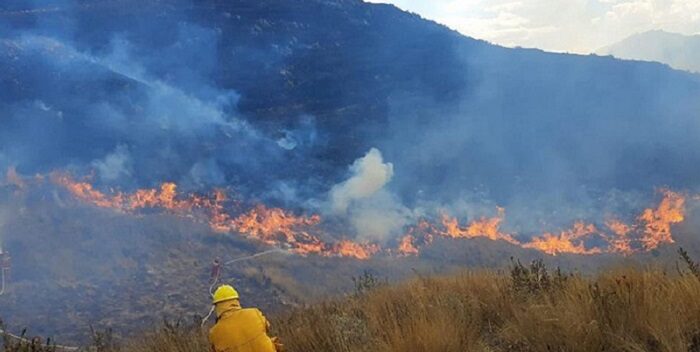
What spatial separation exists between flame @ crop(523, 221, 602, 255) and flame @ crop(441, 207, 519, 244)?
3.52 ft

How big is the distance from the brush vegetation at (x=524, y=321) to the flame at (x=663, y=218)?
65.2ft

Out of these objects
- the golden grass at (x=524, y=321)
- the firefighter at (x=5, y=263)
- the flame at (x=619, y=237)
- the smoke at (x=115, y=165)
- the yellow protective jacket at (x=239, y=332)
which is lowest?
the golden grass at (x=524, y=321)

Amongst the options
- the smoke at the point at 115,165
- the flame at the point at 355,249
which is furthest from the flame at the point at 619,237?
the smoke at the point at 115,165

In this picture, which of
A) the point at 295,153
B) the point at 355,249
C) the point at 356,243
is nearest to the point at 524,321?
the point at 355,249

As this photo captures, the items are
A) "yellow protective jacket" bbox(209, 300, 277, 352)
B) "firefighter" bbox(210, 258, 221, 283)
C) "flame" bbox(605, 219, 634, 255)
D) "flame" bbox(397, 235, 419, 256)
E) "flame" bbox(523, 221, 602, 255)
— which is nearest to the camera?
"yellow protective jacket" bbox(209, 300, 277, 352)

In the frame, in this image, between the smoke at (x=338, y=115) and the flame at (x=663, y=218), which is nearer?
the flame at (x=663, y=218)

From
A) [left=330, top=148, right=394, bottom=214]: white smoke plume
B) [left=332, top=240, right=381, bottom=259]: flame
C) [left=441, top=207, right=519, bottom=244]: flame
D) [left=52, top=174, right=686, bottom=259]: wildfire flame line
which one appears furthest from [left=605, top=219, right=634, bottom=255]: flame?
[left=330, top=148, right=394, bottom=214]: white smoke plume

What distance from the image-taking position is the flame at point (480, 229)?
77.9 ft

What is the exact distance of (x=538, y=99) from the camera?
1369 inches

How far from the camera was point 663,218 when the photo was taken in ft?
82.0

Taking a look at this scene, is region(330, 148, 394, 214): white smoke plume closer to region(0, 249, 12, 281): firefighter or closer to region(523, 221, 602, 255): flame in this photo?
region(523, 221, 602, 255): flame

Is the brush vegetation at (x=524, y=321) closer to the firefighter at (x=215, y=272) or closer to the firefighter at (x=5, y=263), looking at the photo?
the firefighter at (x=215, y=272)

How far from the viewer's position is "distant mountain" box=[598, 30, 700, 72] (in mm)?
120838

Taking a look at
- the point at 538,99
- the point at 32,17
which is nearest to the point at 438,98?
the point at 538,99
